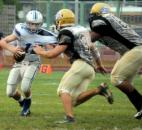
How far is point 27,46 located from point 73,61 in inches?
45.8

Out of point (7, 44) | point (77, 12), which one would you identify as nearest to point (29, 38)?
point (7, 44)

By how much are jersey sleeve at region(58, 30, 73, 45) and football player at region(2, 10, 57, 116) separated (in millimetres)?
1108

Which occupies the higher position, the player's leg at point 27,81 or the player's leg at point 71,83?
the player's leg at point 71,83

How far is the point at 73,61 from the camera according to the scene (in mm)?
9242

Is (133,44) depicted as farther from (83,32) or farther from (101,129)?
(101,129)

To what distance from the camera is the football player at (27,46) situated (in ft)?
33.1

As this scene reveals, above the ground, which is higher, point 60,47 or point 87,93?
point 60,47

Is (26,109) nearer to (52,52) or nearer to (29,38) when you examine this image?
(29,38)

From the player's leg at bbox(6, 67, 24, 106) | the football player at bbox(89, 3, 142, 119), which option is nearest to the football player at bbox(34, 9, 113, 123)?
the football player at bbox(89, 3, 142, 119)

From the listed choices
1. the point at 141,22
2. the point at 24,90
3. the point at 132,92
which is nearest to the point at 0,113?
the point at 24,90

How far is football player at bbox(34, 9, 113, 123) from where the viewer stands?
8.96 metres

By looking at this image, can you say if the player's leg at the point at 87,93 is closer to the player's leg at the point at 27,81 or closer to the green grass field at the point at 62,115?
the green grass field at the point at 62,115

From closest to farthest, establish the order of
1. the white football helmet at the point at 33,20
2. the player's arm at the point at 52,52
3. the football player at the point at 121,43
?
the player's arm at the point at 52,52 < the football player at the point at 121,43 < the white football helmet at the point at 33,20

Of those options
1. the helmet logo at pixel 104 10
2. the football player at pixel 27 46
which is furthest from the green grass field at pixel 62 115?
the helmet logo at pixel 104 10
